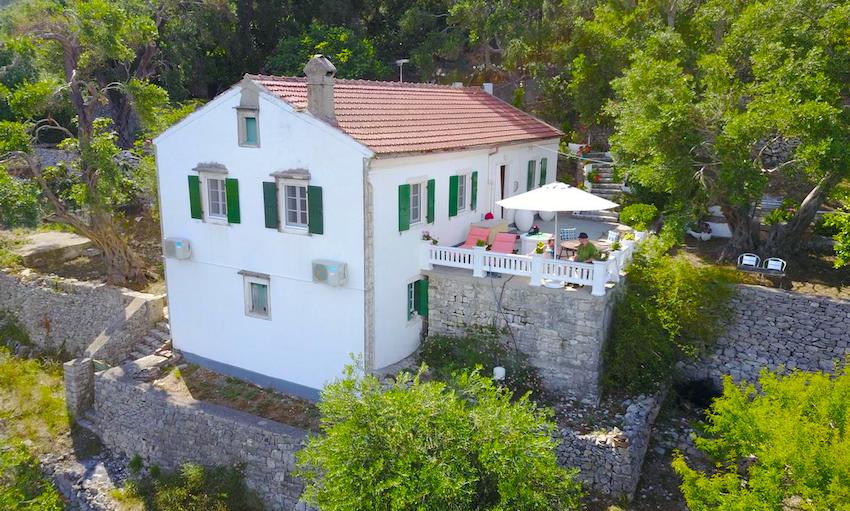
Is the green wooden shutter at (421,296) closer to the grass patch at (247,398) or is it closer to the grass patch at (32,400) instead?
the grass patch at (247,398)

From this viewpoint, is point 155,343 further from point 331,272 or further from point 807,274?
point 807,274

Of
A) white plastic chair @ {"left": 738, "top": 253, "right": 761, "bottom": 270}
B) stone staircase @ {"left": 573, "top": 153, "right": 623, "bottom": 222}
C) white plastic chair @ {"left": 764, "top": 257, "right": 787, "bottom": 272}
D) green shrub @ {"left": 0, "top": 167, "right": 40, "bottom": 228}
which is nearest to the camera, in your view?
white plastic chair @ {"left": 764, "top": 257, "right": 787, "bottom": 272}

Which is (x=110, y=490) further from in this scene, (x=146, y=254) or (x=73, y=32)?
(x=73, y=32)

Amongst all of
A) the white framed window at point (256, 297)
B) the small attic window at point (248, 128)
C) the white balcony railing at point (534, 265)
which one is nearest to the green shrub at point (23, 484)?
the white framed window at point (256, 297)

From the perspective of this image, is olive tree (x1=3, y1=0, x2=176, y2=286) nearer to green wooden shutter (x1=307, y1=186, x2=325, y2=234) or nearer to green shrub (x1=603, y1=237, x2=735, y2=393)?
green wooden shutter (x1=307, y1=186, x2=325, y2=234)

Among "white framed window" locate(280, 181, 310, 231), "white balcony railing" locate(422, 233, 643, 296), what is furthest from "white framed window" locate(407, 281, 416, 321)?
"white framed window" locate(280, 181, 310, 231)

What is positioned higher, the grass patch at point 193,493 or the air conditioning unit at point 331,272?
the air conditioning unit at point 331,272

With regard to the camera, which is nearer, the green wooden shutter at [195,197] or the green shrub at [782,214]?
the green wooden shutter at [195,197]
